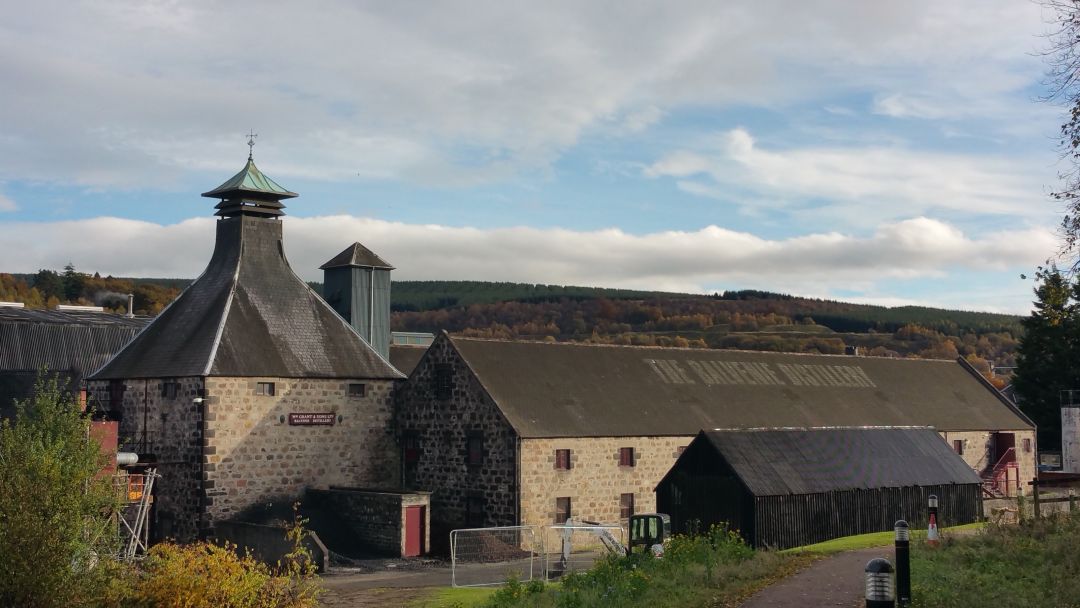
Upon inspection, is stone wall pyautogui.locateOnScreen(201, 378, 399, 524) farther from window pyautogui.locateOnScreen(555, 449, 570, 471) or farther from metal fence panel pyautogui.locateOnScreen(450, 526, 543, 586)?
window pyautogui.locateOnScreen(555, 449, 570, 471)

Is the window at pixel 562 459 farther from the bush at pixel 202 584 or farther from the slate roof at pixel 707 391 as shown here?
the bush at pixel 202 584

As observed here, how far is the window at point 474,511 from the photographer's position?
123 feet

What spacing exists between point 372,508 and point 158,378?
9704 mm

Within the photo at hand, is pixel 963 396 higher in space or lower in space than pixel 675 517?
higher

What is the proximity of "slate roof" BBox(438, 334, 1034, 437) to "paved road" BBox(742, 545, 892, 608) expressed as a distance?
625 inches

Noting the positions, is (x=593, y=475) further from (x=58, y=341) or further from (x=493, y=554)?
(x=58, y=341)

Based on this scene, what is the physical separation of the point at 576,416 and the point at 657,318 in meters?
110

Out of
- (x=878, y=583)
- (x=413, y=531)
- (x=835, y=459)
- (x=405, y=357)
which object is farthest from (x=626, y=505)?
(x=878, y=583)

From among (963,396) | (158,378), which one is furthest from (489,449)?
(963,396)

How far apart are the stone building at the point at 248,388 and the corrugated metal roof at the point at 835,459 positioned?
1528 cm

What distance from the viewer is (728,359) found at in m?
48.3

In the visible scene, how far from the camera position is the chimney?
172 feet

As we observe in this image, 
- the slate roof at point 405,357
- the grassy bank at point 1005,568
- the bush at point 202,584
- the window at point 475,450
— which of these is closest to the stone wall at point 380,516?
the window at point 475,450

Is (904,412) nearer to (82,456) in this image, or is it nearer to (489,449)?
(489,449)
